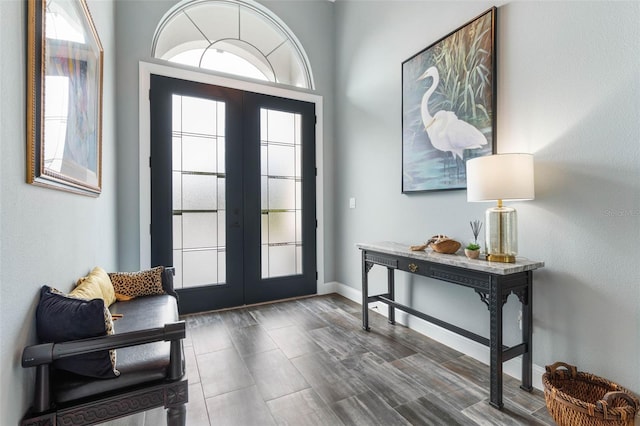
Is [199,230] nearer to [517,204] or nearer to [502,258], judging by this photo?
[502,258]

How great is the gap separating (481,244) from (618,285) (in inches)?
29.7

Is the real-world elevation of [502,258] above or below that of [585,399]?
above

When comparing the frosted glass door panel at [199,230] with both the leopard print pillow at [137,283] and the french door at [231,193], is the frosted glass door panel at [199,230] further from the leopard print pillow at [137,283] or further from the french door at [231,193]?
the leopard print pillow at [137,283]

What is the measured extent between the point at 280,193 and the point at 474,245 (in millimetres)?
2228

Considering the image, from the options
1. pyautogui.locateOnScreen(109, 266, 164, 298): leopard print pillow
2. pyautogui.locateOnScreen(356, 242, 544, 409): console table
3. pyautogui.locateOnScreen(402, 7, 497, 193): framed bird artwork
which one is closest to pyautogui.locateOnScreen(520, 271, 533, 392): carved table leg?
pyautogui.locateOnScreen(356, 242, 544, 409): console table

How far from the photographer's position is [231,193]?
11.0 feet

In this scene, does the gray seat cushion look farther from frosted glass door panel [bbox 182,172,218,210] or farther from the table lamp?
the table lamp

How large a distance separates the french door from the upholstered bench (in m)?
1.90

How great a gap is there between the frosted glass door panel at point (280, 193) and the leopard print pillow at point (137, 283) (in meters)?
1.34

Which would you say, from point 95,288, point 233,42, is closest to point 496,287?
point 95,288

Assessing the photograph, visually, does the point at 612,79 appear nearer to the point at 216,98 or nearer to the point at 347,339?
the point at 347,339

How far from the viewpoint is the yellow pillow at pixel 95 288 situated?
1.58 metres

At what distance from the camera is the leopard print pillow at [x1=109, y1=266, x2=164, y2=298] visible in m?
2.20

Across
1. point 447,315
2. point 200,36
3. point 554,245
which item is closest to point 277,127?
point 200,36
